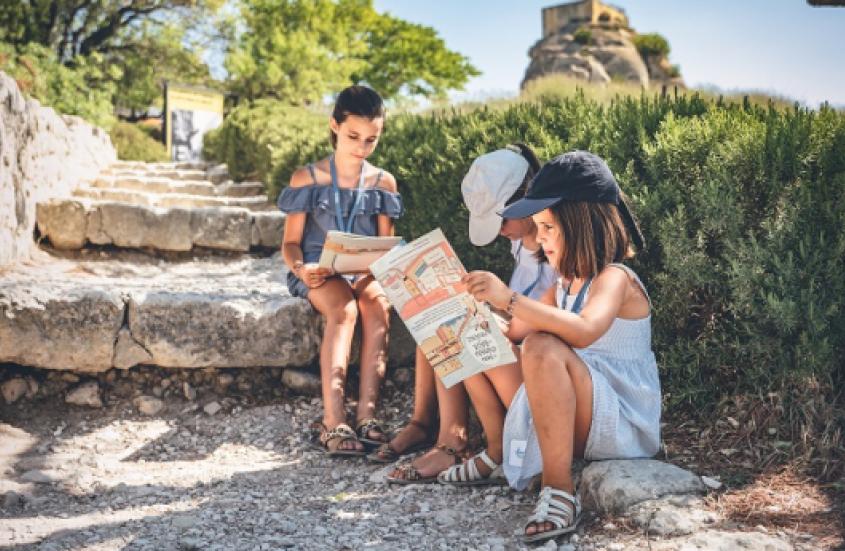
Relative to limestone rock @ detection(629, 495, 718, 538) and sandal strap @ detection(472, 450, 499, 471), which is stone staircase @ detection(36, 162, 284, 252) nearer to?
sandal strap @ detection(472, 450, 499, 471)

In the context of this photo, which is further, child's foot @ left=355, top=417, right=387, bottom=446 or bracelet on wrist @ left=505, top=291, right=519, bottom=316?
child's foot @ left=355, top=417, right=387, bottom=446

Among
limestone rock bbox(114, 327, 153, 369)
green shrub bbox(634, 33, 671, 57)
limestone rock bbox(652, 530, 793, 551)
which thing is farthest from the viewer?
green shrub bbox(634, 33, 671, 57)

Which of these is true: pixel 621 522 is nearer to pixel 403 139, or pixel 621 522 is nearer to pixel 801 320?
pixel 801 320

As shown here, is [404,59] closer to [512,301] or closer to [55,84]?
[55,84]

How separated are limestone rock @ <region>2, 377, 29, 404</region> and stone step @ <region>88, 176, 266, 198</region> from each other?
5.14 meters

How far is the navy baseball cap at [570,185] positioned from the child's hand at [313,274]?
1.46 metres

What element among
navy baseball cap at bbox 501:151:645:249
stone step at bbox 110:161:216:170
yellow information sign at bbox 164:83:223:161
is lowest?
navy baseball cap at bbox 501:151:645:249

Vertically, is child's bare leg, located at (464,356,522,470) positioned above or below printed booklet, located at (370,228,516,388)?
below

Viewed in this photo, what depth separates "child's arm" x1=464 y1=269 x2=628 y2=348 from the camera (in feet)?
7.91

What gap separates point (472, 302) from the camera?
2.73 meters

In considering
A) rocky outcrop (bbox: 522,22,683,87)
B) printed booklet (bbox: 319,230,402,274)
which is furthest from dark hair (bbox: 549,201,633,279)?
rocky outcrop (bbox: 522,22,683,87)

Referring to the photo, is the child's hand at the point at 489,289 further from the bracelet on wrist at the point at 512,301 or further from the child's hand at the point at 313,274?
the child's hand at the point at 313,274

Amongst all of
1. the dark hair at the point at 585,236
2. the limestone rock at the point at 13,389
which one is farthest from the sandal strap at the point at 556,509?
the limestone rock at the point at 13,389

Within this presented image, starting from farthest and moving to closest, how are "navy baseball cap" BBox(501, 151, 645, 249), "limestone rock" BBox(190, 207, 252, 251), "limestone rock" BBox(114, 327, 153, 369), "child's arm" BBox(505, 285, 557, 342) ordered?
"limestone rock" BBox(190, 207, 252, 251) < "limestone rock" BBox(114, 327, 153, 369) < "child's arm" BBox(505, 285, 557, 342) < "navy baseball cap" BBox(501, 151, 645, 249)
